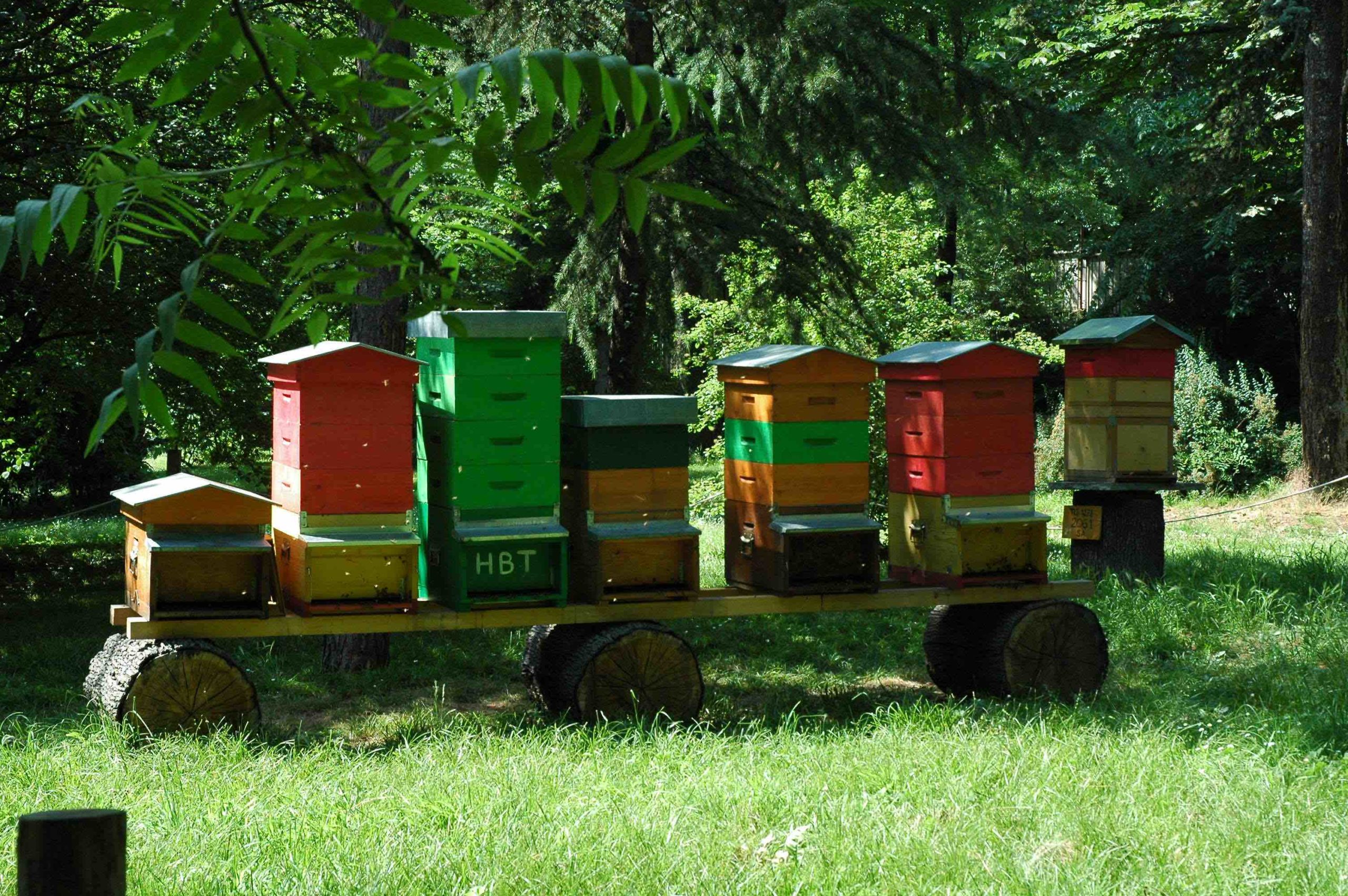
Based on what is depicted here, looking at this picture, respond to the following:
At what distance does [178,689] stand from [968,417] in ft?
12.8

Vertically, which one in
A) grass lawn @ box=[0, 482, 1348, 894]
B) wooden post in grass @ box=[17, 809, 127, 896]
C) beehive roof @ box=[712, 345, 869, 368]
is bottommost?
grass lawn @ box=[0, 482, 1348, 894]

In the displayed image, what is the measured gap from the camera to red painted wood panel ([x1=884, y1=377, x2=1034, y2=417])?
652 cm

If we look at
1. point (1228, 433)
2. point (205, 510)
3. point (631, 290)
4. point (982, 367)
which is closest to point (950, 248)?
point (1228, 433)

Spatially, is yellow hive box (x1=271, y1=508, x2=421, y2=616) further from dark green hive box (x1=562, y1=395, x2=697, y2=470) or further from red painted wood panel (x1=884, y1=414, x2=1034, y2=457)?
red painted wood panel (x1=884, y1=414, x2=1034, y2=457)

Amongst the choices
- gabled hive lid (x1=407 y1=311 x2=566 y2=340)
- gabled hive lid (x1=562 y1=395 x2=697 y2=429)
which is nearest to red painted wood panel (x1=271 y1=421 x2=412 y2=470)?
gabled hive lid (x1=407 y1=311 x2=566 y2=340)

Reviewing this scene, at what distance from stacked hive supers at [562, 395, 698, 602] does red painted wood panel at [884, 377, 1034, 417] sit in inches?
46.2

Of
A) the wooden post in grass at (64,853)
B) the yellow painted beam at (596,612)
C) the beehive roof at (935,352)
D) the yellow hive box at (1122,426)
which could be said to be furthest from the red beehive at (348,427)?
the yellow hive box at (1122,426)

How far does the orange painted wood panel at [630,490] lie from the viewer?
6223 millimetres

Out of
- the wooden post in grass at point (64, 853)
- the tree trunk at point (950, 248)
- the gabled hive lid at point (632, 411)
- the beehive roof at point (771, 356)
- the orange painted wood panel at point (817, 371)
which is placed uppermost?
the tree trunk at point (950, 248)

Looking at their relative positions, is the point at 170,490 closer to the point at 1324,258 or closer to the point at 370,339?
the point at 370,339

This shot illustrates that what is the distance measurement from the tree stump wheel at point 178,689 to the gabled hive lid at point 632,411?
75.4 inches

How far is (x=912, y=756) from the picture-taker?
5.40 meters

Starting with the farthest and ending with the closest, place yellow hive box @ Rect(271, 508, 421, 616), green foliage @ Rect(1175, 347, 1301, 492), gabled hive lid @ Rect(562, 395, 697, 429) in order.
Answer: green foliage @ Rect(1175, 347, 1301, 492), gabled hive lid @ Rect(562, 395, 697, 429), yellow hive box @ Rect(271, 508, 421, 616)

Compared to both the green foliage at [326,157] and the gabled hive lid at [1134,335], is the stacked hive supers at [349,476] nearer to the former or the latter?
the green foliage at [326,157]
